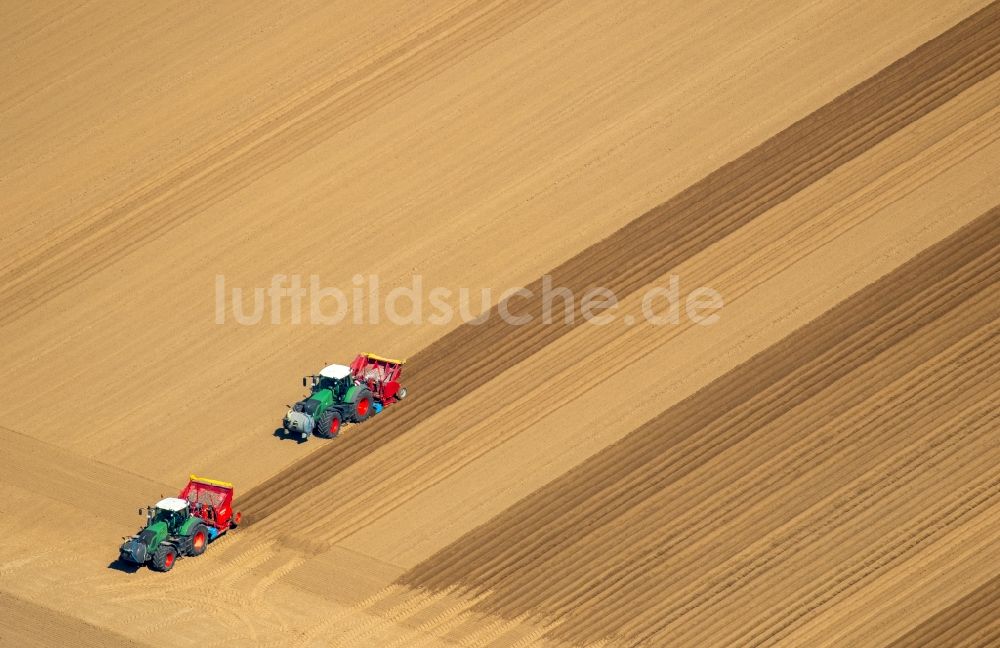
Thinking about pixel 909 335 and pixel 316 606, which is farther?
pixel 909 335

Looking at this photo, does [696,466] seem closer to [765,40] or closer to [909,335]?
[909,335]

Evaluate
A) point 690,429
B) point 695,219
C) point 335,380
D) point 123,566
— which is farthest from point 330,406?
point 695,219

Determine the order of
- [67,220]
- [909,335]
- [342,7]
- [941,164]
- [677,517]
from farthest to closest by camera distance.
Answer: [342,7]
[67,220]
[941,164]
[909,335]
[677,517]

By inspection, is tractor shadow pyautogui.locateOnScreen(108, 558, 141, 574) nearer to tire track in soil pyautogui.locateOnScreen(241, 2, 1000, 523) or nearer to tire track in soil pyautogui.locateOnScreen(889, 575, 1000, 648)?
tire track in soil pyautogui.locateOnScreen(241, 2, 1000, 523)

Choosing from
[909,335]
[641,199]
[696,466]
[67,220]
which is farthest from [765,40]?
[67,220]

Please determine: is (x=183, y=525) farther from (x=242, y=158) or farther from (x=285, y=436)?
(x=242, y=158)

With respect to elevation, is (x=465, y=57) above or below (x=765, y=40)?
above

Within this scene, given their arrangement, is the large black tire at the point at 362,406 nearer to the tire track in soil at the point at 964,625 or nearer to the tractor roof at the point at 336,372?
the tractor roof at the point at 336,372
